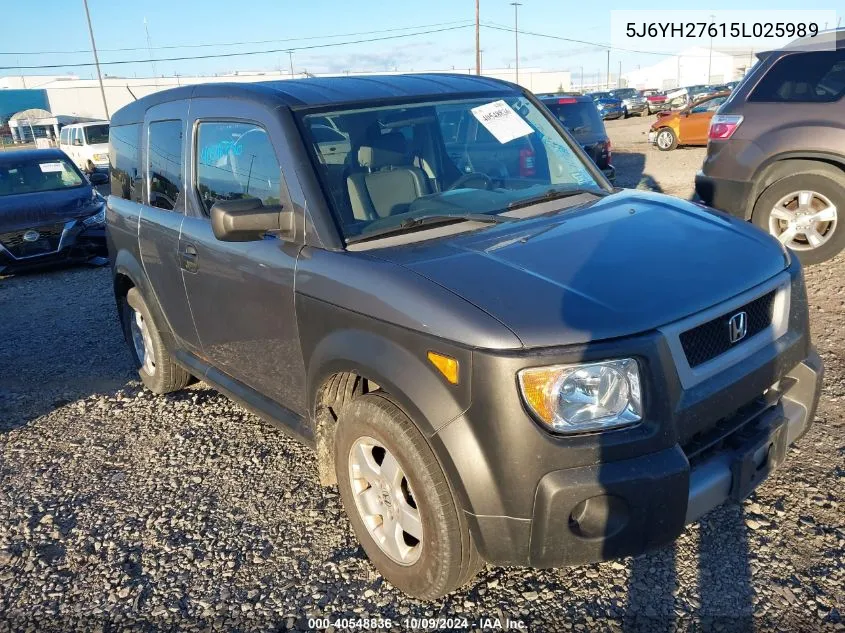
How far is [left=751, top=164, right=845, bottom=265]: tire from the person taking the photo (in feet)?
18.8

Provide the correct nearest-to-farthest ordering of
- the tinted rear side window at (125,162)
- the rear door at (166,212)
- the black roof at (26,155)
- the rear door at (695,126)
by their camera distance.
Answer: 1. the rear door at (166,212)
2. the tinted rear side window at (125,162)
3. the black roof at (26,155)
4. the rear door at (695,126)

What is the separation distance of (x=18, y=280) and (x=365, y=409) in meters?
8.64

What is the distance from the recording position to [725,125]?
6.24m

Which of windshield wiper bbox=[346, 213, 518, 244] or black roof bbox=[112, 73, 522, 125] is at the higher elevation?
black roof bbox=[112, 73, 522, 125]

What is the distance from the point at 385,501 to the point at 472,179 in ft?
5.27

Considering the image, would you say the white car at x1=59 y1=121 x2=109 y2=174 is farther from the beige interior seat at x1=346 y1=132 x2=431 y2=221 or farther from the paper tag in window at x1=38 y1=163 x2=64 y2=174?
the beige interior seat at x1=346 y1=132 x2=431 y2=221

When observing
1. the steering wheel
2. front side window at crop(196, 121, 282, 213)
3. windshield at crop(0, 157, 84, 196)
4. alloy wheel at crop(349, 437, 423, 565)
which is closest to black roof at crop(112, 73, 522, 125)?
Answer: front side window at crop(196, 121, 282, 213)

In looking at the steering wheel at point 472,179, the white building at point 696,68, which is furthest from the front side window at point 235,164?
the white building at point 696,68

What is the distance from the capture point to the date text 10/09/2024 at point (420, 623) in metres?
2.54

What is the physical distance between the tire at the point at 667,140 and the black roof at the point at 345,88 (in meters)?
16.2

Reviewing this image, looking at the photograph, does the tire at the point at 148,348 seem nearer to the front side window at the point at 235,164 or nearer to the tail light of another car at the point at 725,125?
the front side window at the point at 235,164

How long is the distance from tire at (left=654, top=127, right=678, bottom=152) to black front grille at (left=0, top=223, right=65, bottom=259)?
1531 centimetres

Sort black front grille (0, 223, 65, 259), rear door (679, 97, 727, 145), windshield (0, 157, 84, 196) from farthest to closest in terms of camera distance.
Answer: rear door (679, 97, 727, 145) < windshield (0, 157, 84, 196) < black front grille (0, 223, 65, 259)

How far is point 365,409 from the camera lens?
2.55 metres
